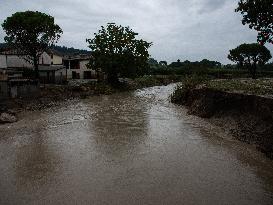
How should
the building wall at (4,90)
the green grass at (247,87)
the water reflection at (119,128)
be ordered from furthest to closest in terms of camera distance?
1. the building wall at (4,90)
2. the green grass at (247,87)
3. the water reflection at (119,128)

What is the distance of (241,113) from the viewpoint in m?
22.5

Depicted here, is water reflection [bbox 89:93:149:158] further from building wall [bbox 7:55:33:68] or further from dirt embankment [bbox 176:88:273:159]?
building wall [bbox 7:55:33:68]

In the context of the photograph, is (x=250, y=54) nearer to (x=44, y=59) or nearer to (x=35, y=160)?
(x=44, y=59)

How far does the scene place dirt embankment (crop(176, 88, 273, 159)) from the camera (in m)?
18.1

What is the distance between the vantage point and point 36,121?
25594 millimetres

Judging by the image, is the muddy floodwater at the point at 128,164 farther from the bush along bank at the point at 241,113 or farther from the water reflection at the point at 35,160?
the bush along bank at the point at 241,113

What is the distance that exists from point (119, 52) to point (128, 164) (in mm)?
37712

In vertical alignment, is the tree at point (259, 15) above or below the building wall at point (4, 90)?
above

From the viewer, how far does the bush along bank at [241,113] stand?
18.1m

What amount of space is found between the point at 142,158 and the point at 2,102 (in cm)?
1972

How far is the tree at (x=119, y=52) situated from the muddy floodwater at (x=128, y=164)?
25771 mm

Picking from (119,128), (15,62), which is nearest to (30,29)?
(15,62)

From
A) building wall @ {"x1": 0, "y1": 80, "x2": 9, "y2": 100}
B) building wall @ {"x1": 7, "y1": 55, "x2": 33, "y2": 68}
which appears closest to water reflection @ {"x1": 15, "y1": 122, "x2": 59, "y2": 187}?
building wall @ {"x1": 0, "y1": 80, "x2": 9, "y2": 100}

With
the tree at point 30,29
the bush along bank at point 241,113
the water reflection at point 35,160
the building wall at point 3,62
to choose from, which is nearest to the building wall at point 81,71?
the building wall at point 3,62
